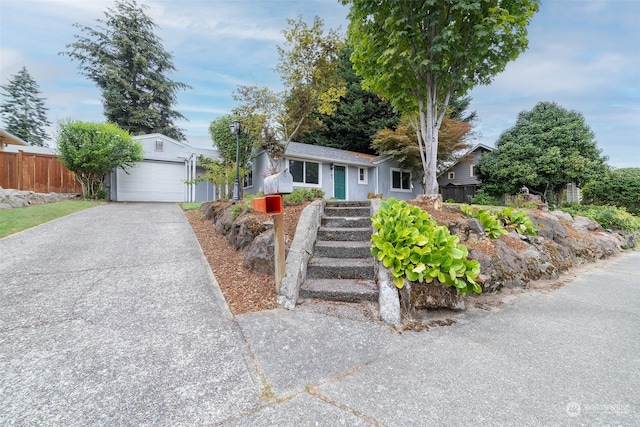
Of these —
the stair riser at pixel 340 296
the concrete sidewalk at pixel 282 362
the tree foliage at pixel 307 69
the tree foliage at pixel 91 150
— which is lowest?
the concrete sidewalk at pixel 282 362

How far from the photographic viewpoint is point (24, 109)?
1110 inches

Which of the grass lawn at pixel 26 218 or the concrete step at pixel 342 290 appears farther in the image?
the grass lawn at pixel 26 218

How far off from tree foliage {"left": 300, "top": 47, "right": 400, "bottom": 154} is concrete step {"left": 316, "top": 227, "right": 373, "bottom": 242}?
51.2 feet

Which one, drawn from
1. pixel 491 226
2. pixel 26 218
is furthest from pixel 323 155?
pixel 26 218

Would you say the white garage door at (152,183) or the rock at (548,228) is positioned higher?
the white garage door at (152,183)

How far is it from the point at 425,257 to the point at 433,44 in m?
4.72

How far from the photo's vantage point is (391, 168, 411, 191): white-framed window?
640 inches

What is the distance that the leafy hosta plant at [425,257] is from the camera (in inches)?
118

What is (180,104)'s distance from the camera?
979 inches

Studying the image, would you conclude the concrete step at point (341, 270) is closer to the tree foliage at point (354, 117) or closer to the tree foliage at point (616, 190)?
the tree foliage at point (354, 117)

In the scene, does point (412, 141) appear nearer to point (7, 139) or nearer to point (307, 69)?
point (307, 69)

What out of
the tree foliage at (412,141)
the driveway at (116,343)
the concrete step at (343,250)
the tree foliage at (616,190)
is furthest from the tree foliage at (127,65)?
the tree foliage at (616,190)

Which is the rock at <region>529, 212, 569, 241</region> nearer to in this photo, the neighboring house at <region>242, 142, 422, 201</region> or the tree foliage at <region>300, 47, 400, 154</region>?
the neighboring house at <region>242, 142, 422, 201</region>

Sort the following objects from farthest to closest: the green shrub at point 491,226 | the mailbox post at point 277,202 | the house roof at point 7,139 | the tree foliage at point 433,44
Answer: the house roof at point 7,139
the tree foliage at point 433,44
the green shrub at point 491,226
the mailbox post at point 277,202
